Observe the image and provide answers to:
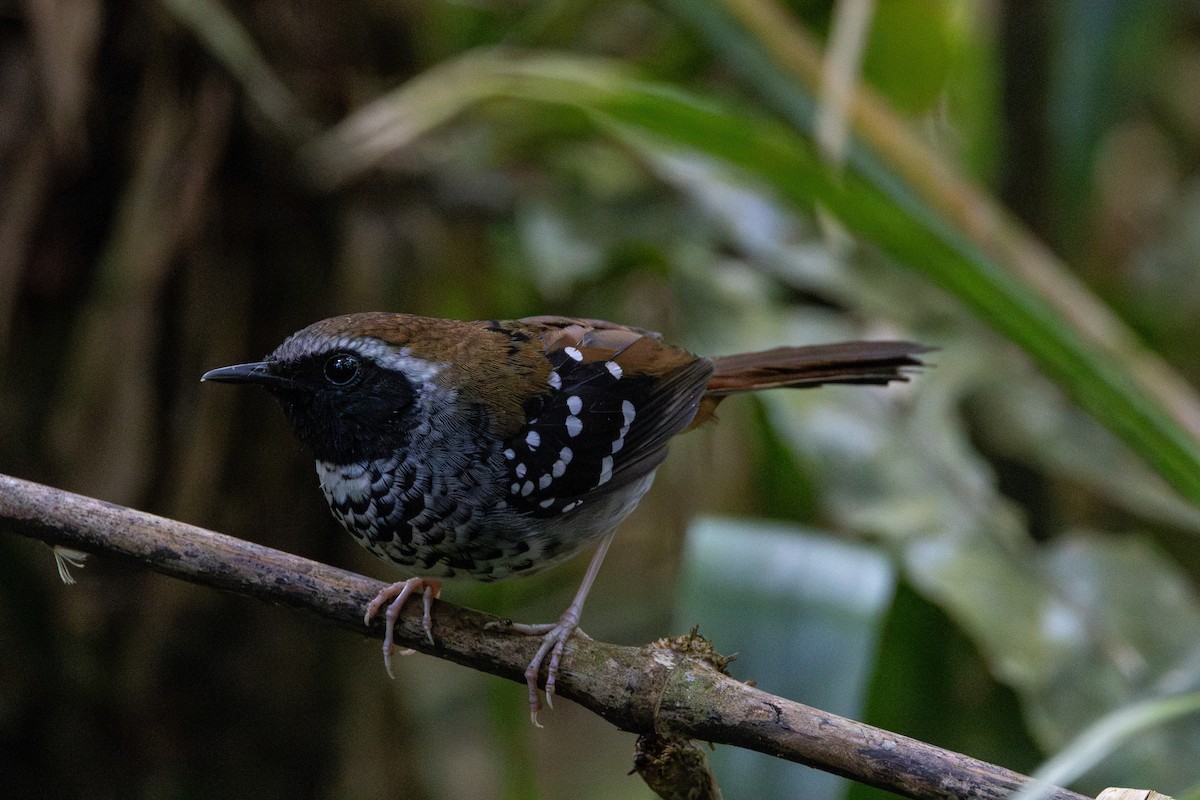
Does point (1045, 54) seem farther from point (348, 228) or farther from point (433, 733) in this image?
point (433, 733)

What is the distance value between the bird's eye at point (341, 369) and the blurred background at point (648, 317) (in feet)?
3.14

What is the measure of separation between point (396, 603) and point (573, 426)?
0.49 meters

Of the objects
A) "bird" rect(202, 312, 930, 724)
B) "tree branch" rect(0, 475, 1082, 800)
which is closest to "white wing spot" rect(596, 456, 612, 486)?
"bird" rect(202, 312, 930, 724)

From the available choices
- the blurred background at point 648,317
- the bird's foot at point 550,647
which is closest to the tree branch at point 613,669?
the bird's foot at point 550,647

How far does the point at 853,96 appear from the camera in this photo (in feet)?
10.8

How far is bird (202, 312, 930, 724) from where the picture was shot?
1.92 meters

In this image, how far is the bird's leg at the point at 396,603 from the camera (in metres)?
1.71

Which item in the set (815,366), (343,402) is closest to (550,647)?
(343,402)

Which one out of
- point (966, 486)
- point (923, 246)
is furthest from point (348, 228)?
point (966, 486)

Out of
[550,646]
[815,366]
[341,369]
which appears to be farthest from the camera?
[815,366]

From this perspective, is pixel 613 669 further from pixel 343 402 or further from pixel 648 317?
pixel 648 317

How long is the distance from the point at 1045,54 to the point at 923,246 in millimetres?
1625

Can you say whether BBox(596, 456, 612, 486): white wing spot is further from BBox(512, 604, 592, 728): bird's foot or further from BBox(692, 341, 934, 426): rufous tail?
BBox(692, 341, 934, 426): rufous tail

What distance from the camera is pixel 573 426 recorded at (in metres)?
2.13
